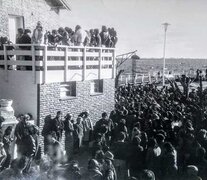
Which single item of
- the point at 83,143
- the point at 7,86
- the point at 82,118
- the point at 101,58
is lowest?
the point at 83,143

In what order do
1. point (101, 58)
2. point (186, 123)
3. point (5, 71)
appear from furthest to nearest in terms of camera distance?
→ point (101, 58) < point (5, 71) < point (186, 123)

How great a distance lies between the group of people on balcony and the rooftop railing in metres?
0.26

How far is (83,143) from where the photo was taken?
14578mm

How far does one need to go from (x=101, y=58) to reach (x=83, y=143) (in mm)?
3976

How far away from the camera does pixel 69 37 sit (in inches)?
592

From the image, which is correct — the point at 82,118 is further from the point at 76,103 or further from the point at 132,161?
the point at 132,161

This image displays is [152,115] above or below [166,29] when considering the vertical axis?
below

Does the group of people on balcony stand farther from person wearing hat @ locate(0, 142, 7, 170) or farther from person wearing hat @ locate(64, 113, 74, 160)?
person wearing hat @ locate(0, 142, 7, 170)

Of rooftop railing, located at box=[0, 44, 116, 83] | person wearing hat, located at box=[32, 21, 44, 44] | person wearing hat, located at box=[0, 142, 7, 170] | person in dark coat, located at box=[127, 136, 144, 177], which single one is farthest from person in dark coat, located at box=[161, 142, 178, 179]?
person wearing hat, located at box=[32, 21, 44, 44]

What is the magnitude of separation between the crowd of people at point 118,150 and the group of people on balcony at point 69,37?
287 cm

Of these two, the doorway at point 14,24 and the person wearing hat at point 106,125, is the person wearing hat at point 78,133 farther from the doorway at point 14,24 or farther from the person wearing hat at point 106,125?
the doorway at point 14,24

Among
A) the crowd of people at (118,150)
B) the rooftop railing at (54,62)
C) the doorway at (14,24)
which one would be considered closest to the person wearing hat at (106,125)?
the crowd of people at (118,150)

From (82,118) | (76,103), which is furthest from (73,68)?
(82,118)

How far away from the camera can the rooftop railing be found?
42.8 feet
